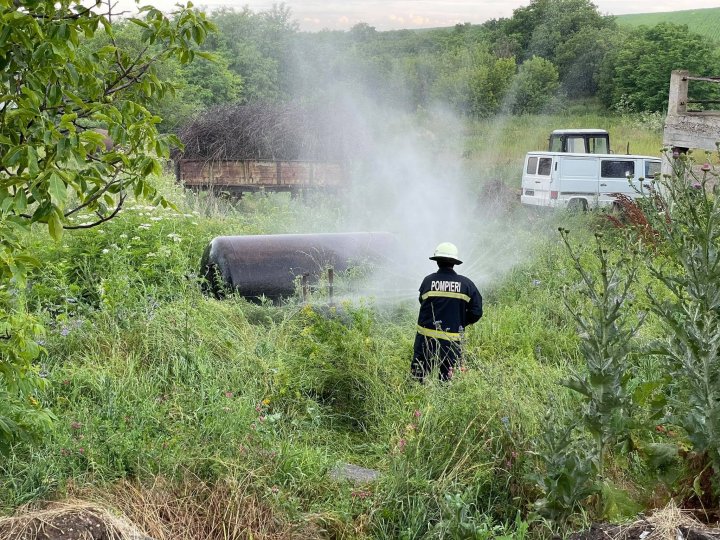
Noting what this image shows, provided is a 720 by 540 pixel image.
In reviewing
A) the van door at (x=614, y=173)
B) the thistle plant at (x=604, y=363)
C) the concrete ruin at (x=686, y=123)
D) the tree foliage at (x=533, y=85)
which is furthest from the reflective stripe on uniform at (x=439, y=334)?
the tree foliage at (x=533, y=85)

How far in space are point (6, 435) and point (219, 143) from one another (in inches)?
703

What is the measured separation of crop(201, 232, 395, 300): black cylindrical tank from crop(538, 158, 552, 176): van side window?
46.5 ft

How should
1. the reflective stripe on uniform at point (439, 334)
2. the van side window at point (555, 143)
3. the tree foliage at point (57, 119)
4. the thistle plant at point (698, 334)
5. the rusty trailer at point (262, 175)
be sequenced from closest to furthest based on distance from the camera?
the tree foliage at point (57, 119)
the thistle plant at point (698, 334)
the reflective stripe on uniform at point (439, 334)
the rusty trailer at point (262, 175)
the van side window at point (555, 143)

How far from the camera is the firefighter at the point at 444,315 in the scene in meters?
6.43

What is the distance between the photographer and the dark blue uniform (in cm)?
642

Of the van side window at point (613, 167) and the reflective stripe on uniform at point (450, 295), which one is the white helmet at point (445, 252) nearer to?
the reflective stripe on uniform at point (450, 295)

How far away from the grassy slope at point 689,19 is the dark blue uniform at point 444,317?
49.7 meters

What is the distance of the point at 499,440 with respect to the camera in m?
4.41

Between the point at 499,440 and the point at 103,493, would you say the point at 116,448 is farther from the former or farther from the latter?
the point at 499,440

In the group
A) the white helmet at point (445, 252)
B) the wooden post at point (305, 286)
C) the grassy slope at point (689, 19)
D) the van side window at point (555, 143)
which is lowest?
the wooden post at point (305, 286)

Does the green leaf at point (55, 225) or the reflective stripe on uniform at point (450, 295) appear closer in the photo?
the green leaf at point (55, 225)

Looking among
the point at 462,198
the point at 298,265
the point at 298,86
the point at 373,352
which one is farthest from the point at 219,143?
the point at 298,86

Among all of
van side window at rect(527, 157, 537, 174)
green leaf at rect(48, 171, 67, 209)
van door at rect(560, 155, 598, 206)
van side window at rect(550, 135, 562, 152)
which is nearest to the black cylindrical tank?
green leaf at rect(48, 171, 67, 209)

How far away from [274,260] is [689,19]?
5522 centimetres
